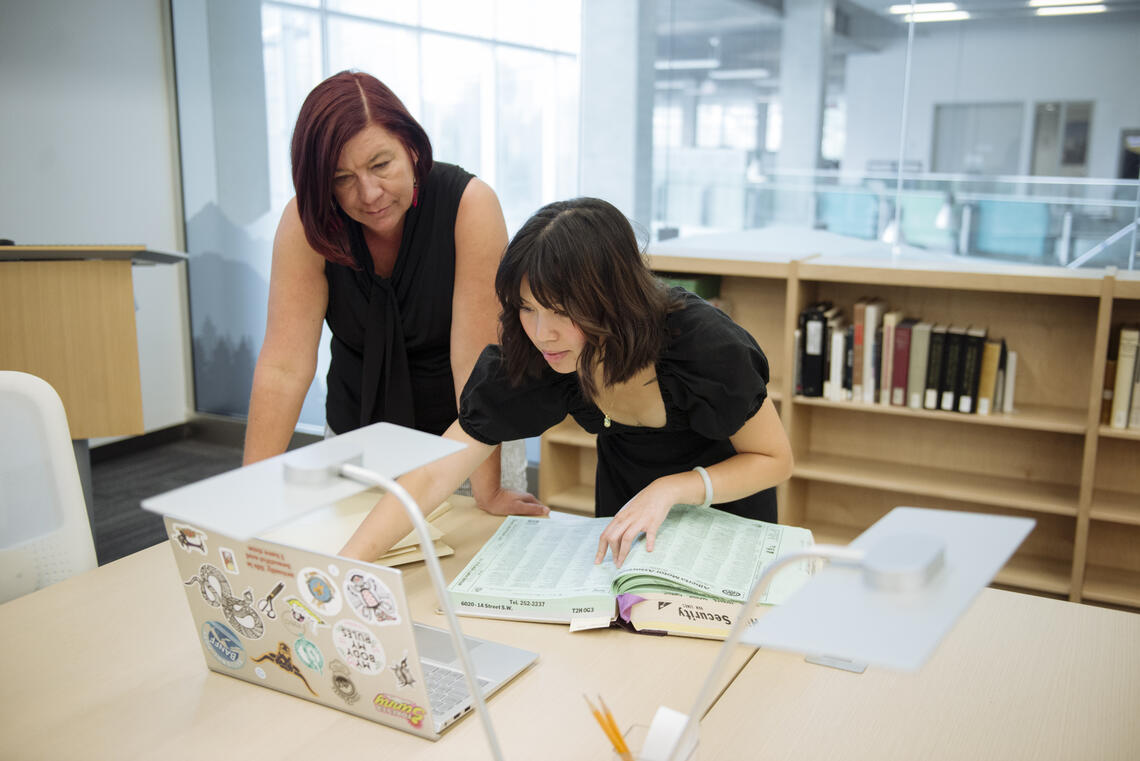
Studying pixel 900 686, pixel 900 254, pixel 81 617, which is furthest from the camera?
pixel 900 254

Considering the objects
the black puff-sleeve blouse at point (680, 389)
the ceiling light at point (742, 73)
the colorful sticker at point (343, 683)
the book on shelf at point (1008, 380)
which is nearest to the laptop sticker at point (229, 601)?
the colorful sticker at point (343, 683)

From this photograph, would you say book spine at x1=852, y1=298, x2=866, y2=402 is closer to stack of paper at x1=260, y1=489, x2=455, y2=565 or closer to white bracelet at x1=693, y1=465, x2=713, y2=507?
white bracelet at x1=693, y1=465, x2=713, y2=507

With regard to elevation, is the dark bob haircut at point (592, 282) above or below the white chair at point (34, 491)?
above

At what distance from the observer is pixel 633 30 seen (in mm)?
3793

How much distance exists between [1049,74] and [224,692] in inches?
134

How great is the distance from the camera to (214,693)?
1.15 m

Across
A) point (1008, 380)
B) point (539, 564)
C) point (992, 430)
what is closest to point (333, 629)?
point (539, 564)

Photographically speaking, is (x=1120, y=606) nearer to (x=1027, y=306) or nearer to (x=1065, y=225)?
(x=1027, y=306)

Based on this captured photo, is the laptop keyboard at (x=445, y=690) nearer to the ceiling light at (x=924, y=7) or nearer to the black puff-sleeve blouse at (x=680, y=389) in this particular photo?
the black puff-sleeve blouse at (x=680, y=389)

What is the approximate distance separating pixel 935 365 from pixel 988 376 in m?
0.15

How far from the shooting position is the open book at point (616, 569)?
129cm

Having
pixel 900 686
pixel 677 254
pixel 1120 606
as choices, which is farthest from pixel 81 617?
pixel 1120 606

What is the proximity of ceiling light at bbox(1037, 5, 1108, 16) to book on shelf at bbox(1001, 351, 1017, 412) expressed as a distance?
1358 mm

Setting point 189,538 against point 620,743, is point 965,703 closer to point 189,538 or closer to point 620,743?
point 620,743
